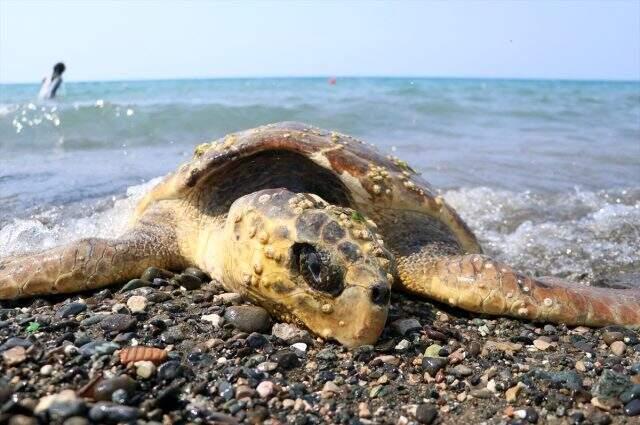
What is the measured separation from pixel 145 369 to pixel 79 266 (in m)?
1.25

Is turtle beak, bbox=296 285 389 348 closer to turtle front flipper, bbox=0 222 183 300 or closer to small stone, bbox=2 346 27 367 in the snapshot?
small stone, bbox=2 346 27 367

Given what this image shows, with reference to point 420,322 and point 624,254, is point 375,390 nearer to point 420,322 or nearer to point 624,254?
point 420,322

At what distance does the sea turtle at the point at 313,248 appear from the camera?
2600mm

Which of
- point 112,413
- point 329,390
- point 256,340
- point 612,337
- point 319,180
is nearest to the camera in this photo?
point 112,413

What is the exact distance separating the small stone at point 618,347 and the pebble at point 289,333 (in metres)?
1.50

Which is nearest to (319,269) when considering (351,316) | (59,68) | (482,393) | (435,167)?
(351,316)

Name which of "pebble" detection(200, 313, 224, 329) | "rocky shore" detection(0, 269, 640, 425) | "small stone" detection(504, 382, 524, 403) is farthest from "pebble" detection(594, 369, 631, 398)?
"pebble" detection(200, 313, 224, 329)

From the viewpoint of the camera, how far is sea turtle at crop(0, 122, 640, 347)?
2600 millimetres

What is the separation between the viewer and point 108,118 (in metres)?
13.9

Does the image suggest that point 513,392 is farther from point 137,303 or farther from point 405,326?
point 137,303

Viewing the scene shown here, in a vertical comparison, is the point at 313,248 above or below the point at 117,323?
above

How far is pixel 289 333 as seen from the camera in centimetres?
273

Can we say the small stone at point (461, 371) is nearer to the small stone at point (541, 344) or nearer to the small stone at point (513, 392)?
the small stone at point (513, 392)

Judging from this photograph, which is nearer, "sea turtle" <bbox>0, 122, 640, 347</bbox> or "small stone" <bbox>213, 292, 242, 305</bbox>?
"sea turtle" <bbox>0, 122, 640, 347</bbox>
